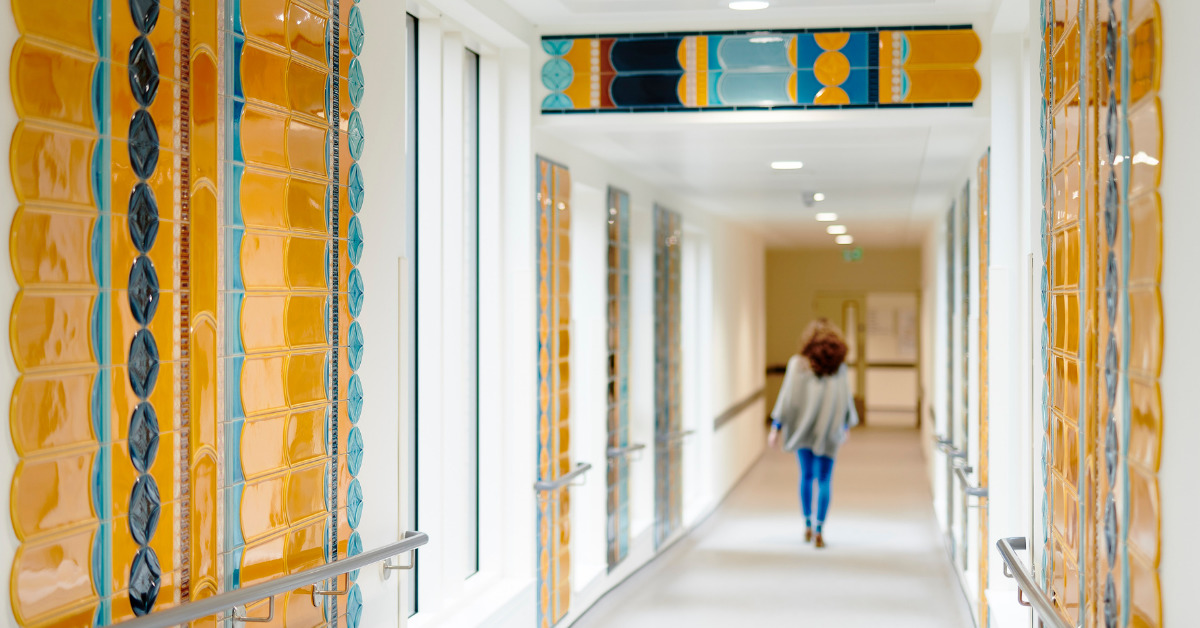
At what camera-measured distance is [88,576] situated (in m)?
1.92

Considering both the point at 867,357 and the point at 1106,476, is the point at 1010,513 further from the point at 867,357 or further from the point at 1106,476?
the point at 867,357

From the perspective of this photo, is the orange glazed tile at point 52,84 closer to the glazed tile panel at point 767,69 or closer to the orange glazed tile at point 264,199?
the orange glazed tile at point 264,199

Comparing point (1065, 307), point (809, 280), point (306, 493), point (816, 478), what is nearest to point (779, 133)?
point (1065, 307)

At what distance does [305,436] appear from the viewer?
2689mm

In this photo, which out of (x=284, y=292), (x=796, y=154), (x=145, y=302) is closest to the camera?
(x=145, y=302)

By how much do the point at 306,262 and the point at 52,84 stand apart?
915 millimetres

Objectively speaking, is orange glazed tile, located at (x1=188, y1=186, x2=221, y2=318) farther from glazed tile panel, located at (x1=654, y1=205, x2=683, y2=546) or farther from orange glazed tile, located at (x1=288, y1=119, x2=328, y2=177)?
glazed tile panel, located at (x1=654, y1=205, x2=683, y2=546)

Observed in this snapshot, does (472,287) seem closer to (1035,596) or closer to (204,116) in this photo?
(204,116)

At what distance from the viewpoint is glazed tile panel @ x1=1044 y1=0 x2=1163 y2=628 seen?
5.52ft

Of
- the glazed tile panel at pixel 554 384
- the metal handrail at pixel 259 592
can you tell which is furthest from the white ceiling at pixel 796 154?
the metal handrail at pixel 259 592

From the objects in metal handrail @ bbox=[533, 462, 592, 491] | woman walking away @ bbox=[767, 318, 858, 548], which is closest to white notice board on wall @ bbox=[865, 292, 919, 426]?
woman walking away @ bbox=[767, 318, 858, 548]

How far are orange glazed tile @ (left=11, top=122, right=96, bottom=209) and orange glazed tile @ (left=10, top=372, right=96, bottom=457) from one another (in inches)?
12.5

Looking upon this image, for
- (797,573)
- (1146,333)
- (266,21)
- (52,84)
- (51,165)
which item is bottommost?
(797,573)

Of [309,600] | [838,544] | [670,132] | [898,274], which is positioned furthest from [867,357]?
[309,600]
